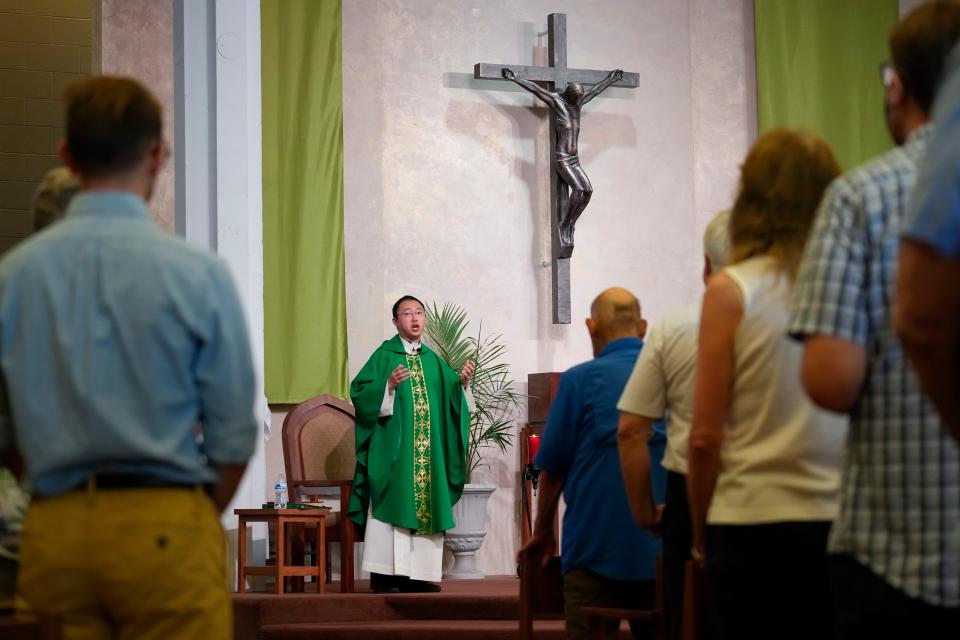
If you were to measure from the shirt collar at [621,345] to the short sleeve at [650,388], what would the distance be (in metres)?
0.57

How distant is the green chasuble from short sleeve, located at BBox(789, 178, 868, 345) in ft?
17.8

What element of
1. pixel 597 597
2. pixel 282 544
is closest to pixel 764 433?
pixel 597 597

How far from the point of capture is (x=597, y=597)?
3387 mm

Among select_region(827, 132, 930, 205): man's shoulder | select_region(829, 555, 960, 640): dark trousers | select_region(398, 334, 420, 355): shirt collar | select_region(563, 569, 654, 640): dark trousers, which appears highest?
select_region(827, 132, 930, 205): man's shoulder

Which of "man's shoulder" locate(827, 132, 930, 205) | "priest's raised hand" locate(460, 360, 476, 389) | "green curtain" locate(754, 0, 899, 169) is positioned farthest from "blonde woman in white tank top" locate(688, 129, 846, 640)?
"green curtain" locate(754, 0, 899, 169)

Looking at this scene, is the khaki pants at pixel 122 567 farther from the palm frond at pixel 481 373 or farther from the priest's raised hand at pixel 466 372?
the palm frond at pixel 481 373

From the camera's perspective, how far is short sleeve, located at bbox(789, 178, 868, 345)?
60.5 inches

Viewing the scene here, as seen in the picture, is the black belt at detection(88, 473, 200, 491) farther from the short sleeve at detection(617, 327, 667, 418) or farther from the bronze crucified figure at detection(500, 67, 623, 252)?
the bronze crucified figure at detection(500, 67, 623, 252)

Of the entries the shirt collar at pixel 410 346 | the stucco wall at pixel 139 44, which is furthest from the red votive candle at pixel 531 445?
the stucco wall at pixel 139 44

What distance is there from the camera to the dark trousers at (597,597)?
11.1ft

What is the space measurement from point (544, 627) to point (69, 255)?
4.10 m

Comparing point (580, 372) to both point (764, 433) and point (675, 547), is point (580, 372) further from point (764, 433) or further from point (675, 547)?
point (764, 433)

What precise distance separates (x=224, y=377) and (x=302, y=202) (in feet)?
20.3

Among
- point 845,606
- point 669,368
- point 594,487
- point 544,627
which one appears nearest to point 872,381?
point 845,606
